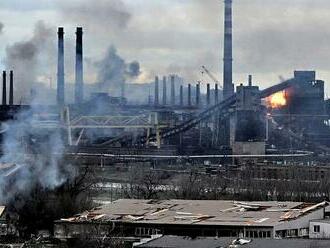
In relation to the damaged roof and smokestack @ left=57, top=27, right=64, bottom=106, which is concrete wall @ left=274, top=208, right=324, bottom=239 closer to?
the damaged roof

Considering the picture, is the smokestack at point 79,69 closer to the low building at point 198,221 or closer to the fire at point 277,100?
the fire at point 277,100

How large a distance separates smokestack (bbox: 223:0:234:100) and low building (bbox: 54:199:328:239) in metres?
28.4

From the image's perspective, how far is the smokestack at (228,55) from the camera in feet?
158

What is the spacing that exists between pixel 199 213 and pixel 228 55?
97.0 ft

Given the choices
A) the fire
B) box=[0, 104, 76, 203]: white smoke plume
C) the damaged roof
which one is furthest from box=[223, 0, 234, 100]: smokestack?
the damaged roof

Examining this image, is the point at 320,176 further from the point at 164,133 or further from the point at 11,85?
the point at 11,85

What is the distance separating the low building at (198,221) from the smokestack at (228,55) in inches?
1117

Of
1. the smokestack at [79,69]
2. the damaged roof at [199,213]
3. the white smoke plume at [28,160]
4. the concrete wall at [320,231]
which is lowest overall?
the concrete wall at [320,231]

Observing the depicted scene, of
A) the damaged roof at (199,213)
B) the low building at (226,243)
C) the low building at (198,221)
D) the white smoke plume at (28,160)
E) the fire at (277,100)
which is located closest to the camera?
the low building at (226,243)

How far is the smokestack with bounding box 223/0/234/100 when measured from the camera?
1895 inches

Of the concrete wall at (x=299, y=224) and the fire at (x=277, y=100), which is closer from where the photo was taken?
the concrete wall at (x=299, y=224)

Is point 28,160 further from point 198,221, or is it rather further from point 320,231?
point 320,231

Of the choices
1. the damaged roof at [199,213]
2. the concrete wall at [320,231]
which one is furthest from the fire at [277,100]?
the concrete wall at [320,231]

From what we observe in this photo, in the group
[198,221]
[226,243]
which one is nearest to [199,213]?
[198,221]
